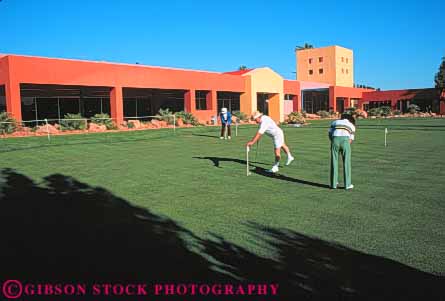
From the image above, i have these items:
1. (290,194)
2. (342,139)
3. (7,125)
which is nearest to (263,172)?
(290,194)

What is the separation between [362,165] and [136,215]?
7.45m

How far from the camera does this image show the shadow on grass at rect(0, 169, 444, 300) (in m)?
4.00

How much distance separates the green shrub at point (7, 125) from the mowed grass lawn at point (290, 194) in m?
10.6

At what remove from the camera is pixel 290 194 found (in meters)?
8.03

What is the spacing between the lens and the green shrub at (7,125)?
24.4 m

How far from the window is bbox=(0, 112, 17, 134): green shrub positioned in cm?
2023

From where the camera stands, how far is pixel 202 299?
3.82m

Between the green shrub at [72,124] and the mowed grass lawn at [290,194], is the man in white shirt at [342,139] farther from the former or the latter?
the green shrub at [72,124]

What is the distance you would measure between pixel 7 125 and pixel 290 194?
72.1 ft

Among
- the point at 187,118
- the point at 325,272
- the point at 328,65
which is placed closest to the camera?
the point at 325,272

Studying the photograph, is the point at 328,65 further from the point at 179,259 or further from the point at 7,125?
the point at 179,259

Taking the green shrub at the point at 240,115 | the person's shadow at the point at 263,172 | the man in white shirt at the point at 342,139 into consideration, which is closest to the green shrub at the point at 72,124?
the person's shadow at the point at 263,172

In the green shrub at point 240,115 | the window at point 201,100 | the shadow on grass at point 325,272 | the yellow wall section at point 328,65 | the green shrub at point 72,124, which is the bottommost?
the shadow on grass at point 325,272

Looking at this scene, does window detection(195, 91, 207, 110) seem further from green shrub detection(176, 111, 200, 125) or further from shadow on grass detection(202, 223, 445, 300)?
shadow on grass detection(202, 223, 445, 300)
